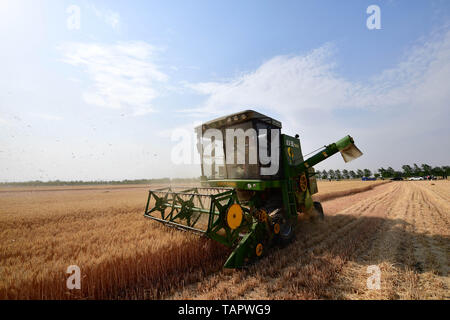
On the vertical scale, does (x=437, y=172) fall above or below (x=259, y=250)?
below

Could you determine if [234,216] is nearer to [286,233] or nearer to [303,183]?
[286,233]

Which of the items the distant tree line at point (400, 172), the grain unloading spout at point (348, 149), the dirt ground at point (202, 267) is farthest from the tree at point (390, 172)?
the dirt ground at point (202, 267)

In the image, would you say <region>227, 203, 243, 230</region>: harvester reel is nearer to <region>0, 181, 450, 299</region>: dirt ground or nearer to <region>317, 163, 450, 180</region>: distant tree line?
<region>0, 181, 450, 299</region>: dirt ground

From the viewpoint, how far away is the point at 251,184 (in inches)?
186

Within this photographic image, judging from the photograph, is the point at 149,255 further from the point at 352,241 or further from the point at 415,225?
the point at 415,225

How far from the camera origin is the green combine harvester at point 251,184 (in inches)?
166

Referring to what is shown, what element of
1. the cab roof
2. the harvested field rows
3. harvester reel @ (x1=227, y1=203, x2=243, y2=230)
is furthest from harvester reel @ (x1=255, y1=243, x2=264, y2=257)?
the cab roof

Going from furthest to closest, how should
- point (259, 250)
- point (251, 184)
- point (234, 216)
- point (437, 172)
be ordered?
point (437, 172) → point (251, 184) → point (259, 250) → point (234, 216)

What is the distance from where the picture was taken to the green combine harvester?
4207 mm

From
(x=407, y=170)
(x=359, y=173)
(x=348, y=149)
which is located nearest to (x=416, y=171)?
(x=407, y=170)

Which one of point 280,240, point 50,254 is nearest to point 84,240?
point 50,254

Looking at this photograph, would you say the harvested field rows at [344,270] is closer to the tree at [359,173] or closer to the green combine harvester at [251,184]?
the green combine harvester at [251,184]

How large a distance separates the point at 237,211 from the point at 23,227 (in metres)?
6.25
